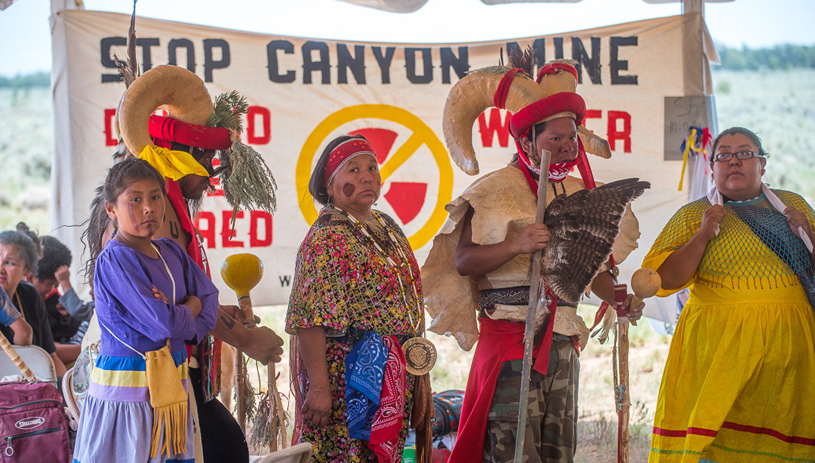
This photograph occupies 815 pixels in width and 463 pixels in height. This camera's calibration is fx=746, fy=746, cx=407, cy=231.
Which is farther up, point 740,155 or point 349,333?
point 740,155

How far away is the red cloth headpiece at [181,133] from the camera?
298cm

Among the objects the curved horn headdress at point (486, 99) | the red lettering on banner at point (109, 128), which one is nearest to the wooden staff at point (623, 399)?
the curved horn headdress at point (486, 99)

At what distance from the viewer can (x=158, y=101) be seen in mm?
2969

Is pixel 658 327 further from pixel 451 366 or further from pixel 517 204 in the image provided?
pixel 517 204

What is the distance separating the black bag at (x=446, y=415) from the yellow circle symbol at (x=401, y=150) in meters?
1.14

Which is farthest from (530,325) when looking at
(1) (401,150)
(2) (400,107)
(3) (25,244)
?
(3) (25,244)

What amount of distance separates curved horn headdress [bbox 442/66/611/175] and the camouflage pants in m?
0.88

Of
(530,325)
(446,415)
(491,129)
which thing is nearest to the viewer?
(530,325)

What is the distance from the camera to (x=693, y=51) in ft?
17.2

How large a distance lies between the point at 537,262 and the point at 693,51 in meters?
3.10

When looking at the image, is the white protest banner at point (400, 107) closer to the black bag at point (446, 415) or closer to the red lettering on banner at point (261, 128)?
the red lettering on banner at point (261, 128)

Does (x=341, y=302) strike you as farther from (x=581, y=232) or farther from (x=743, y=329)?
(x=743, y=329)

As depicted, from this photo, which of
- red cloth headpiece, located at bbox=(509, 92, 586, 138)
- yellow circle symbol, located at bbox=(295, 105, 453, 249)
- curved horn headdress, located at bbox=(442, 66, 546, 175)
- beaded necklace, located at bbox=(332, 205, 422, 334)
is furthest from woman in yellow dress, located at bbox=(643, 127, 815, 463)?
yellow circle symbol, located at bbox=(295, 105, 453, 249)

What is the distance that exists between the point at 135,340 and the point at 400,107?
325 cm
